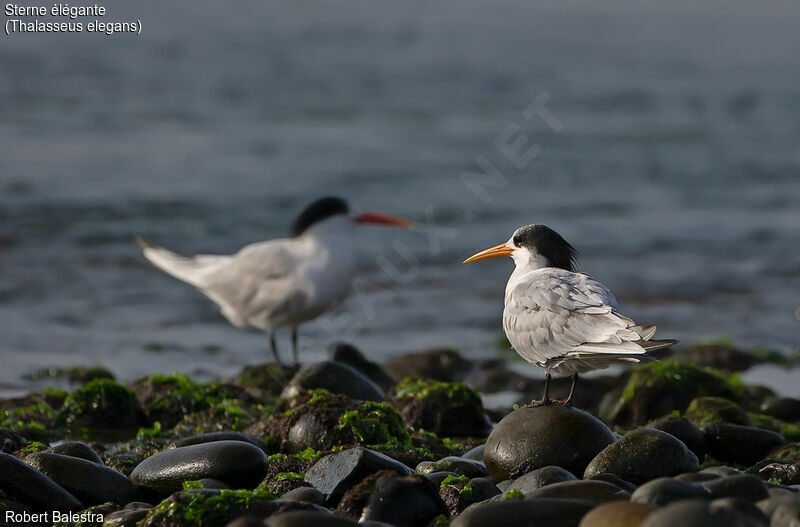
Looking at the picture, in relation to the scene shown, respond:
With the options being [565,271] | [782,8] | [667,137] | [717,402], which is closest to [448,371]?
[717,402]

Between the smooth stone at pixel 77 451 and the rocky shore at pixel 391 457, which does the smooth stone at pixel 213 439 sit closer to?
the rocky shore at pixel 391 457

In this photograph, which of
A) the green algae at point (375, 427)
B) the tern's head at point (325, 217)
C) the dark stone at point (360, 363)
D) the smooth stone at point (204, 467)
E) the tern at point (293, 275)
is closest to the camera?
the smooth stone at point (204, 467)

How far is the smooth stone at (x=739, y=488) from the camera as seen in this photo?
3.83 metres

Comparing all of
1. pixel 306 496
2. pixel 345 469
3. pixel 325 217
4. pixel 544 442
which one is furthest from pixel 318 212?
pixel 306 496

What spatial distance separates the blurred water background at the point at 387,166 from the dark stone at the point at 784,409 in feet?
3.91

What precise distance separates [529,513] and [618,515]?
40 centimetres

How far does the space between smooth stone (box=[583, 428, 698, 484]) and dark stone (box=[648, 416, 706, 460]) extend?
682 mm

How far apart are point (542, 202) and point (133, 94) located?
26.9 feet

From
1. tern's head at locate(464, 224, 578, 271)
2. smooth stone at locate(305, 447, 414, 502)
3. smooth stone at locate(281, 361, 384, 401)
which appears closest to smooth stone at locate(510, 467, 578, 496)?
smooth stone at locate(305, 447, 414, 502)

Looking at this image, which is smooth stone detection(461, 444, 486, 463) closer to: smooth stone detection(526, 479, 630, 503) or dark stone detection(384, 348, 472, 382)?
smooth stone detection(526, 479, 630, 503)

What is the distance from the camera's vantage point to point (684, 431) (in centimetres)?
531

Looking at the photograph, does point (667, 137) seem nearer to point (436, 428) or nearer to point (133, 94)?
point (133, 94)

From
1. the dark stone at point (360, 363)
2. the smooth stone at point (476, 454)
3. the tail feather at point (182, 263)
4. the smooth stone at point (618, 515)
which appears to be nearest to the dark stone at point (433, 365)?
the dark stone at point (360, 363)

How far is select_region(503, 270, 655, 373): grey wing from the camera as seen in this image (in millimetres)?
4438
